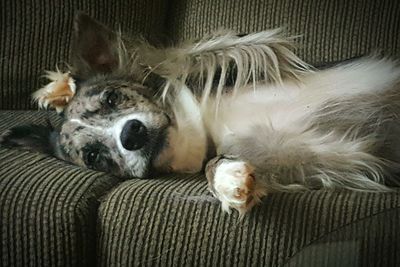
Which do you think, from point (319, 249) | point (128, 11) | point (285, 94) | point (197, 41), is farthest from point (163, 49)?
point (319, 249)

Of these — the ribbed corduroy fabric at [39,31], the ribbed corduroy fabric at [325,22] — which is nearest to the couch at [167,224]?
the ribbed corduroy fabric at [39,31]

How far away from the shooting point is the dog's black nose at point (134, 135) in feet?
5.05

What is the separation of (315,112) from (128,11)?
2.50 ft

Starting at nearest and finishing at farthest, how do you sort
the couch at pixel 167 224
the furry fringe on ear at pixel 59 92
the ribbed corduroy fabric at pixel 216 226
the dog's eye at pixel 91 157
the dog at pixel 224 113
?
the couch at pixel 167 224 → the ribbed corduroy fabric at pixel 216 226 → the dog at pixel 224 113 → the dog's eye at pixel 91 157 → the furry fringe on ear at pixel 59 92

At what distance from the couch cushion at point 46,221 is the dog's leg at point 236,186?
0.28m

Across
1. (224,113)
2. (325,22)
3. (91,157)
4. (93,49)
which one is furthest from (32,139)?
(325,22)

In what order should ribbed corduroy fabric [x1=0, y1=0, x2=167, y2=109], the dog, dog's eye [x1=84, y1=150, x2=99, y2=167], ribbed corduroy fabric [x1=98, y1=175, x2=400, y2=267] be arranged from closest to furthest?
ribbed corduroy fabric [x1=98, y1=175, x2=400, y2=267] → the dog → dog's eye [x1=84, y1=150, x2=99, y2=167] → ribbed corduroy fabric [x1=0, y1=0, x2=167, y2=109]

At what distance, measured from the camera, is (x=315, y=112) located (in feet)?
5.24

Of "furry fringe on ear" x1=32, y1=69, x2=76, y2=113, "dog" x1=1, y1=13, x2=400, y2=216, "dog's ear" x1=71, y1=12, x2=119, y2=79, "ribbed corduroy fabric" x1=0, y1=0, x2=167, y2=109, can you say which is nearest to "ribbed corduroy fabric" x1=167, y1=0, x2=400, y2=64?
"dog" x1=1, y1=13, x2=400, y2=216

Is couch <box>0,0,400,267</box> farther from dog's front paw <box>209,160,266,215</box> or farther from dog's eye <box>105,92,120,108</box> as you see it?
dog's eye <box>105,92,120,108</box>

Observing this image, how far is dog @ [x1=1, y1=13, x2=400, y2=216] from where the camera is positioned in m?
1.51

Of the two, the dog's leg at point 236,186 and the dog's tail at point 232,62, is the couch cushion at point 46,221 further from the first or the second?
the dog's tail at point 232,62

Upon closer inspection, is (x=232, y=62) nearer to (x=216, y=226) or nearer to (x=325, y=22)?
(x=325, y=22)

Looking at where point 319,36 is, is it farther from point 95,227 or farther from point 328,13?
point 95,227
